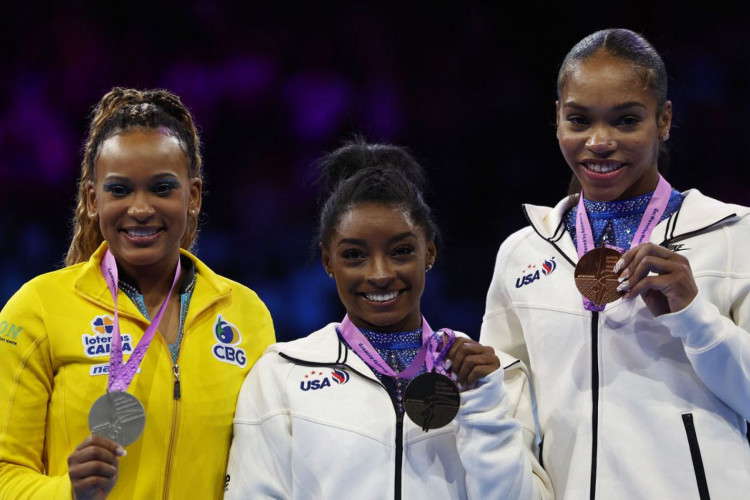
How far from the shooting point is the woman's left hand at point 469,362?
2.26m

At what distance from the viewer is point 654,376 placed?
232 centimetres

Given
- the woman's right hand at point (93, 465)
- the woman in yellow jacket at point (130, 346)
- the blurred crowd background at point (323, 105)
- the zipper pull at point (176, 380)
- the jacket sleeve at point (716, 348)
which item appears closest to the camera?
the woman's right hand at point (93, 465)

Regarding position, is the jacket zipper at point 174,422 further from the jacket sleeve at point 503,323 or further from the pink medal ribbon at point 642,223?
the pink medal ribbon at point 642,223

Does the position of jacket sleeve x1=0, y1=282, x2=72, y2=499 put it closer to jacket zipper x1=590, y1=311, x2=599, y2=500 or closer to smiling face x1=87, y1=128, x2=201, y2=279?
smiling face x1=87, y1=128, x2=201, y2=279

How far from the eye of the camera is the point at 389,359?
99.0 inches

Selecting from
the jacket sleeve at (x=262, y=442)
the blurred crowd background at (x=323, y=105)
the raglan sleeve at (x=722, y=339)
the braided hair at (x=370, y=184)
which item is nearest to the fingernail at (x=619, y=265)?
the raglan sleeve at (x=722, y=339)

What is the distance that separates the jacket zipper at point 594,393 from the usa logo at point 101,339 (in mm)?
1224

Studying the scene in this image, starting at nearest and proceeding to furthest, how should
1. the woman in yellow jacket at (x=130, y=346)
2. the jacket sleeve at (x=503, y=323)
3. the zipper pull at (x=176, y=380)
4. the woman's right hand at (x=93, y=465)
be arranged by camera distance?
the woman's right hand at (x=93, y=465)
the woman in yellow jacket at (x=130, y=346)
the zipper pull at (x=176, y=380)
the jacket sleeve at (x=503, y=323)

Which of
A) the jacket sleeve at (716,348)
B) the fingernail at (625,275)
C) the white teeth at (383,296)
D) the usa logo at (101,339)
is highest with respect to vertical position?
the white teeth at (383,296)

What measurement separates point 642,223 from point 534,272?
0.33 meters

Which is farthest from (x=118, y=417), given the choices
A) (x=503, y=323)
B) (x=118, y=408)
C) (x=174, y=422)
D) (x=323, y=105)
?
(x=323, y=105)

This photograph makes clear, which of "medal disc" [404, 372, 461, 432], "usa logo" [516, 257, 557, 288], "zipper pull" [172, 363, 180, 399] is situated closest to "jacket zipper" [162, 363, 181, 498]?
"zipper pull" [172, 363, 180, 399]

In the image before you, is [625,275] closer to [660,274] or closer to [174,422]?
[660,274]

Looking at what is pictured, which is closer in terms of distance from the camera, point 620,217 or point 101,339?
point 101,339
